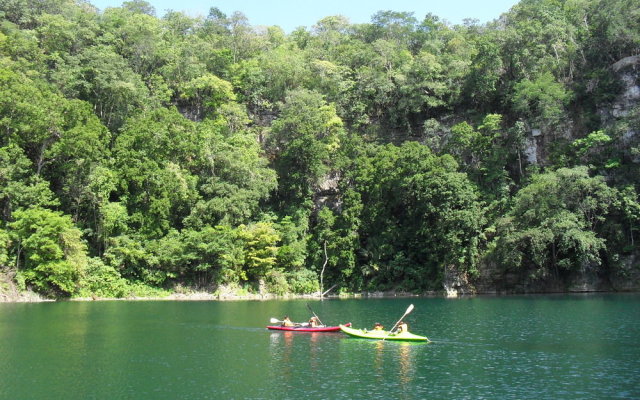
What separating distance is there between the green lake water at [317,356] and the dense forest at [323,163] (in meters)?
10.7

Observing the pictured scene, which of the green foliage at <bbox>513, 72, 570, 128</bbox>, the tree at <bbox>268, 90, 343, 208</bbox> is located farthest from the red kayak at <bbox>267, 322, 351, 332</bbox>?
the green foliage at <bbox>513, 72, 570, 128</bbox>

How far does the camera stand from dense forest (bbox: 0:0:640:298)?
41.6m

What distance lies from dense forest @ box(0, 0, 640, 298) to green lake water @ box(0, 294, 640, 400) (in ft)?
34.9

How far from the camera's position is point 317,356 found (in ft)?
65.6

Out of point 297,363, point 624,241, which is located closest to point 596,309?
point 624,241

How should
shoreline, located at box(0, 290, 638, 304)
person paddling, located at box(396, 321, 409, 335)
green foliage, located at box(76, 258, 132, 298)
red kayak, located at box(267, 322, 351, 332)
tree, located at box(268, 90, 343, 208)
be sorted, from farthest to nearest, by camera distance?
tree, located at box(268, 90, 343, 208) < shoreline, located at box(0, 290, 638, 304) < green foliage, located at box(76, 258, 132, 298) < red kayak, located at box(267, 322, 351, 332) < person paddling, located at box(396, 321, 409, 335)

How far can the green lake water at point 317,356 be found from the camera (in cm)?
1503

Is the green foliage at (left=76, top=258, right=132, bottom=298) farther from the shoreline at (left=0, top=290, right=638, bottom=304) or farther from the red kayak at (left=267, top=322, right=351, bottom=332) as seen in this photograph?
the red kayak at (left=267, top=322, right=351, bottom=332)

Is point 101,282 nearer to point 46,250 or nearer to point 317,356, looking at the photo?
point 46,250

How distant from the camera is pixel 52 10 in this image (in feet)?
201

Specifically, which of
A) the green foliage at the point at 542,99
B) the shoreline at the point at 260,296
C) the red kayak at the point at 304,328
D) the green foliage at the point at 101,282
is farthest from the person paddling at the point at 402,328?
the green foliage at the point at 542,99

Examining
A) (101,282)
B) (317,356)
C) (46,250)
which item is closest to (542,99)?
(317,356)

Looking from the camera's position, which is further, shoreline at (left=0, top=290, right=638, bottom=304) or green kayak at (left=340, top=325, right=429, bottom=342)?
shoreline at (left=0, top=290, right=638, bottom=304)

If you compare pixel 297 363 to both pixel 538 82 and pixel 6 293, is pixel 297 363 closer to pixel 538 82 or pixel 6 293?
pixel 6 293
